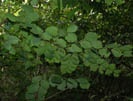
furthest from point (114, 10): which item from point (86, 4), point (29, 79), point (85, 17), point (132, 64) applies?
point (29, 79)

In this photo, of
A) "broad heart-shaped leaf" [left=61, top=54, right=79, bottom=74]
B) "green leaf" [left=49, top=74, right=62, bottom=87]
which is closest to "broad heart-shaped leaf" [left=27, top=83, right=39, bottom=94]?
"green leaf" [left=49, top=74, right=62, bottom=87]

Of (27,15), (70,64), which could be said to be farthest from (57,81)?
(27,15)

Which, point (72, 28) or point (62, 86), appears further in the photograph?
point (62, 86)

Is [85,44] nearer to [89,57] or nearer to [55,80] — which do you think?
[89,57]

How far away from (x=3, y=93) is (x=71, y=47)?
1.64 meters

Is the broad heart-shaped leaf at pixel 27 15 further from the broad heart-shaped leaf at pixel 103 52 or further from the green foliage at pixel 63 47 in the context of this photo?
the broad heart-shaped leaf at pixel 103 52

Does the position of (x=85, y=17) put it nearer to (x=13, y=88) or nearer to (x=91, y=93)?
(x=91, y=93)

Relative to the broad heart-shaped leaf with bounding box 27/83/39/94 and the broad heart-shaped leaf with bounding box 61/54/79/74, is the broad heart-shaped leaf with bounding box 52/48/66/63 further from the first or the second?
the broad heart-shaped leaf with bounding box 27/83/39/94

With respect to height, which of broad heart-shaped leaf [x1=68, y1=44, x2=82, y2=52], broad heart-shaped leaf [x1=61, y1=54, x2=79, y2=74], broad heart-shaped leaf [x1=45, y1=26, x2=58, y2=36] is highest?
broad heart-shaped leaf [x1=45, y1=26, x2=58, y2=36]

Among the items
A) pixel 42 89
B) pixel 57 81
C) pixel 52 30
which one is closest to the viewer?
pixel 52 30

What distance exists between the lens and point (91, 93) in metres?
2.85

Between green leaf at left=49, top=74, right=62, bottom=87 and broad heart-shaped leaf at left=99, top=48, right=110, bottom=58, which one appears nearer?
broad heart-shaped leaf at left=99, top=48, right=110, bottom=58

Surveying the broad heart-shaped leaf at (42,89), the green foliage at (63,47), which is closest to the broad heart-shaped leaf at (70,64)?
the green foliage at (63,47)

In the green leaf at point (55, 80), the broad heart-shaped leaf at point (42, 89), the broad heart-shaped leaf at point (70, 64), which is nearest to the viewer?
the broad heart-shaped leaf at point (70, 64)
